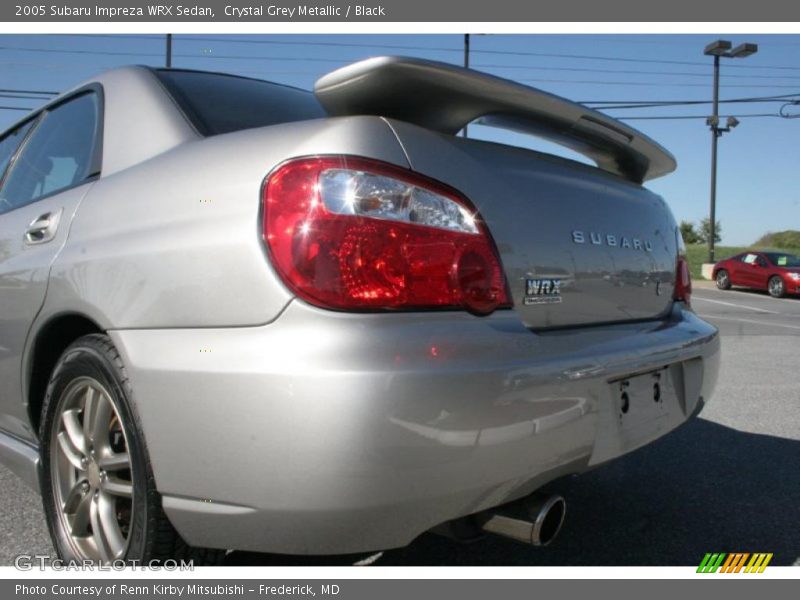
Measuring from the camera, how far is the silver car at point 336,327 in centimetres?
144

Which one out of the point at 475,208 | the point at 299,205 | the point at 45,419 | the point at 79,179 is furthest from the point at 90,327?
the point at 475,208

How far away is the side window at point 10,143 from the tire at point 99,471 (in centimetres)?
147

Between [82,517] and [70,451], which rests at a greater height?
[70,451]

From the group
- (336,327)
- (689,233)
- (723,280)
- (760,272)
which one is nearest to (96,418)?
(336,327)

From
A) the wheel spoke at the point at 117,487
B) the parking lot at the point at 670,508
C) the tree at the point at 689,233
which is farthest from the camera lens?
the tree at the point at 689,233

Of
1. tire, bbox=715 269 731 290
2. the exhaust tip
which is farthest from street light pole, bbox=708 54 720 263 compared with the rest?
the exhaust tip

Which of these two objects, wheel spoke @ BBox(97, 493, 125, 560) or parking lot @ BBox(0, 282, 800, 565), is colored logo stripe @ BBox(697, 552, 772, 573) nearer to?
parking lot @ BBox(0, 282, 800, 565)

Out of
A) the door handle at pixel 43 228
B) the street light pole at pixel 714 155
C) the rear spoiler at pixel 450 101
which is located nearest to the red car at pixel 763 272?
the street light pole at pixel 714 155

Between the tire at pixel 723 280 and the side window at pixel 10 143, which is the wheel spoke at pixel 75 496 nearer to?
the side window at pixel 10 143

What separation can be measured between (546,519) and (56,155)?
7.27 ft

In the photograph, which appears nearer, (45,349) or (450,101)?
(450,101)

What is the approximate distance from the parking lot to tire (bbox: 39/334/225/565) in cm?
33

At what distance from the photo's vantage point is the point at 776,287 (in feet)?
64.0

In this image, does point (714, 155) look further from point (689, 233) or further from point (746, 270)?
point (689, 233)
